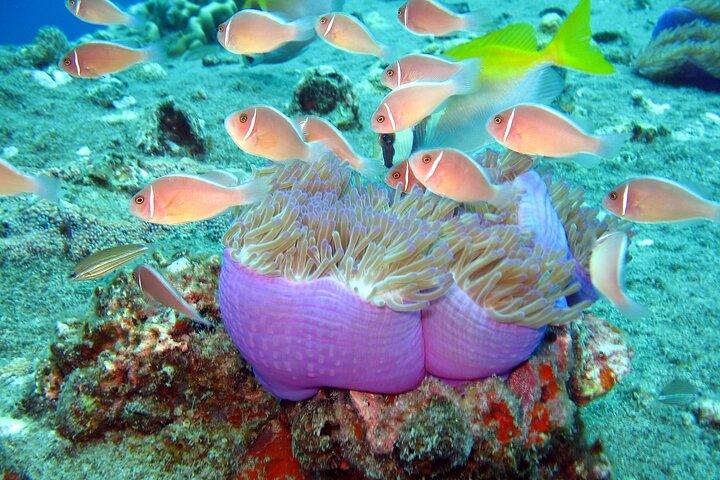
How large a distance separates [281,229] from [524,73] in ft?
7.69

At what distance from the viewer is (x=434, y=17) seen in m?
4.01

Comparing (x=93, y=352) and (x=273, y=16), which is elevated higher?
(x=273, y=16)

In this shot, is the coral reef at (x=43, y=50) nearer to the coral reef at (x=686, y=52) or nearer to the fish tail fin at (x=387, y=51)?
the fish tail fin at (x=387, y=51)

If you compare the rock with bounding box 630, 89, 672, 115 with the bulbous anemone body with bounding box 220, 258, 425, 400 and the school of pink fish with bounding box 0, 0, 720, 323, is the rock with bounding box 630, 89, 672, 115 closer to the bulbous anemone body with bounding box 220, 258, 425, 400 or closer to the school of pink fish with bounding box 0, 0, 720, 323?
the school of pink fish with bounding box 0, 0, 720, 323

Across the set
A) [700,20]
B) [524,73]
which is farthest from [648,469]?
[700,20]

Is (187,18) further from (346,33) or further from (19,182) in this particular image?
(19,182)

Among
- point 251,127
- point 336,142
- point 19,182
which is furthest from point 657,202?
point 19,182

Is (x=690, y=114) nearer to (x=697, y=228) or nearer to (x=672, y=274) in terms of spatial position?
(x=697, y=228)

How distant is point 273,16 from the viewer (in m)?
3.78

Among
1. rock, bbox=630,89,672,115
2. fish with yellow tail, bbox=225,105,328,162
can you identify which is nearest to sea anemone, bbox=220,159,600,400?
fish with yellow tail, bbox=225,105,328,162

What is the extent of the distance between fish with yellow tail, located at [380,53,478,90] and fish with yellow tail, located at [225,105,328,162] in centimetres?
97

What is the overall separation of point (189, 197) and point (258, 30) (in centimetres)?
213

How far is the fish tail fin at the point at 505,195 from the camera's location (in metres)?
2.37

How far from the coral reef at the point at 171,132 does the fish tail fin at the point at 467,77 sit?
313 cm
